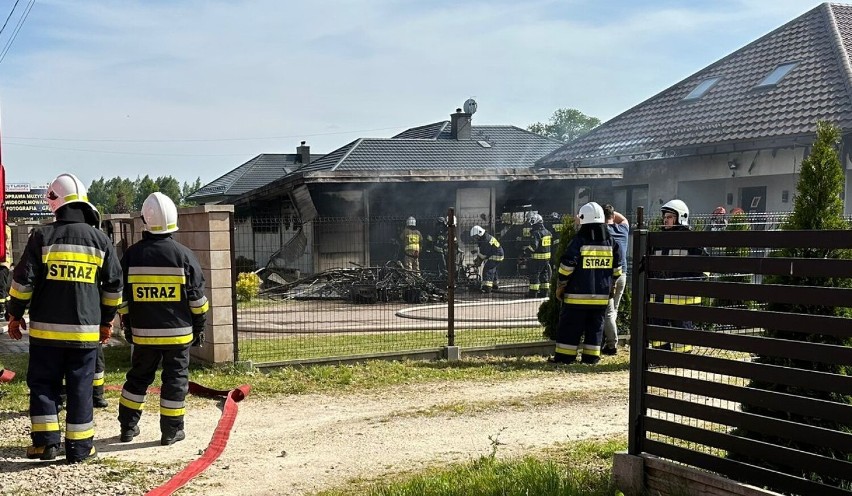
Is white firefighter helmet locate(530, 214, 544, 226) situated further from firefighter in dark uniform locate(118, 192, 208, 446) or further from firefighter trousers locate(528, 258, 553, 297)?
firefighter in dark uniform locate(118, 192, 208, 446)

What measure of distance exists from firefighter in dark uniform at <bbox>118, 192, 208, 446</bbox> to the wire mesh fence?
3.02 m

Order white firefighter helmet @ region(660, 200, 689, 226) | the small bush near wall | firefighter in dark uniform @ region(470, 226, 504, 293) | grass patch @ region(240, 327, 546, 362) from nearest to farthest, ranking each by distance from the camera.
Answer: white firefighter helmet @ region(660, 200, 689, 226) < grass patch @ region(240, 327, 546, 362) < the small bush near wall < firefighter in dark uniform @ region(470, 226, 504, 293)

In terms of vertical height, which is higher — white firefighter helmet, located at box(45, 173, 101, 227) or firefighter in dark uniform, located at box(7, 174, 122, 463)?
white firefighter helmet, located at box(45, 173, 101, 227)

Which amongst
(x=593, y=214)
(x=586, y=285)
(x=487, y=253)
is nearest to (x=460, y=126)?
(x=487, y=253)

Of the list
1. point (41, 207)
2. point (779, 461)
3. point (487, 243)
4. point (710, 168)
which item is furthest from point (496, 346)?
point (41, 207)

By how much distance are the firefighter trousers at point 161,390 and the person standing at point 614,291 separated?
5564mm

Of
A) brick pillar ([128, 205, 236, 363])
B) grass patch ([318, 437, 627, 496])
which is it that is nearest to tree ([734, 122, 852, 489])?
grass patch ([318, 437, 627, 496])

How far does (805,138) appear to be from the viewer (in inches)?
616

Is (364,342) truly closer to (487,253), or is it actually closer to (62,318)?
(62,318)

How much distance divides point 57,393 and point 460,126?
24050 millimetres

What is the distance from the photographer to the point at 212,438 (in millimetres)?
6145

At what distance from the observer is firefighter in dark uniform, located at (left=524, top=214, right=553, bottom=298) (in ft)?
50.4

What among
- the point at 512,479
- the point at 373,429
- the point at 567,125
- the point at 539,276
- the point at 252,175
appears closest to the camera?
the point at 512,479

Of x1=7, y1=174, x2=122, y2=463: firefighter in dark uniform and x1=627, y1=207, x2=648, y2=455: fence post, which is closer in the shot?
x1=627, y1=207, x2=648, y2=455: fence post
